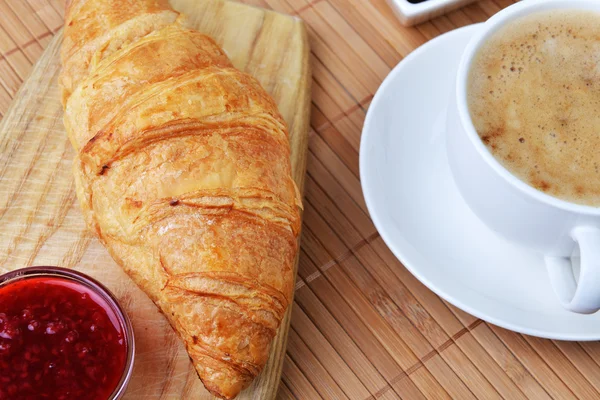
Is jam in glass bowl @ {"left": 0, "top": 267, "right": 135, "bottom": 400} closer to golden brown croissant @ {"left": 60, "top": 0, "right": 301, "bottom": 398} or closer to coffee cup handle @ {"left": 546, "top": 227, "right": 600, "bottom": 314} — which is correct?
golden brown croissant @ {"left": 60, "top": 0, "right": 301, "bottom": 398}

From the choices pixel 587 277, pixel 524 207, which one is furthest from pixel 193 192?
pixel 587 277

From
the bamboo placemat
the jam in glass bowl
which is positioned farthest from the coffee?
the jam in glass bowl

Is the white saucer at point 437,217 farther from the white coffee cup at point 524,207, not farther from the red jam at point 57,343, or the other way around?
the red jam at point 57,343

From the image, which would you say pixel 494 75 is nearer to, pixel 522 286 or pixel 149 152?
pixel 522 286

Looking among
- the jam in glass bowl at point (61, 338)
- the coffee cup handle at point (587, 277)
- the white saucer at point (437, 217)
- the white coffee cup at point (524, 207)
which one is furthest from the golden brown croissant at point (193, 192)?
the coffee cup handle at point (587, 277)

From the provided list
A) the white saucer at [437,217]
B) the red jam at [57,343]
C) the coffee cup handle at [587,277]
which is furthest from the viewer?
the white saucer at [437,217]

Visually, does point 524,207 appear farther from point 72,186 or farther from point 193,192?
point 72,186
